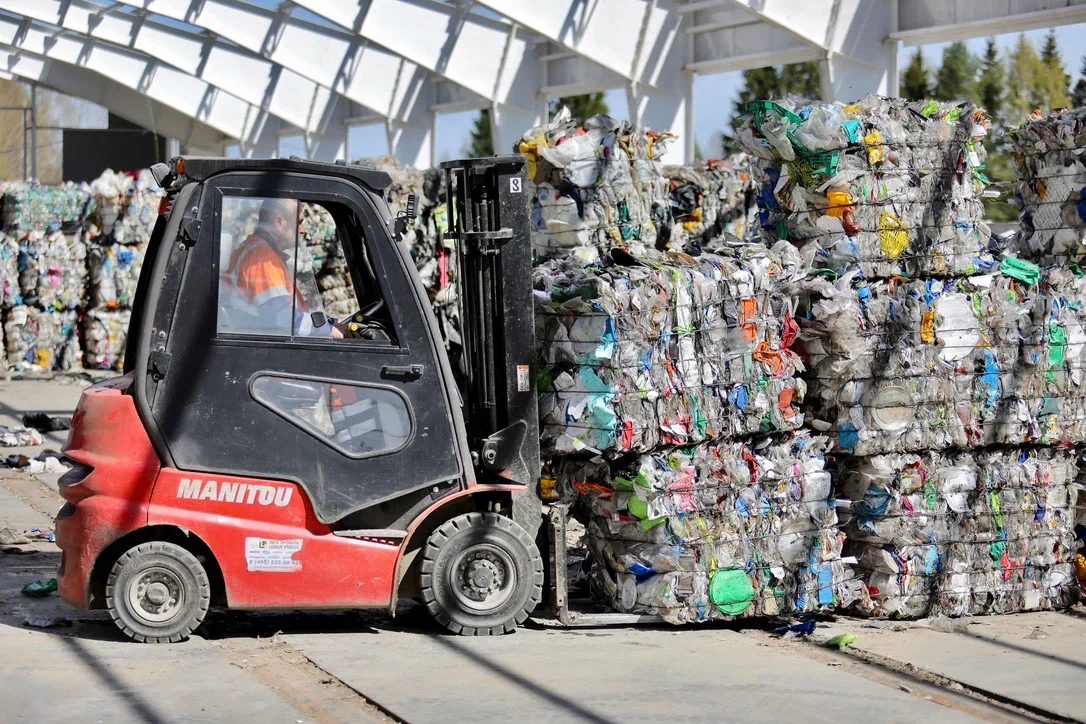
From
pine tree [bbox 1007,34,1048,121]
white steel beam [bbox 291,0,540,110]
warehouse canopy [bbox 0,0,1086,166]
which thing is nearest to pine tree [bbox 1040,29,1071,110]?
pine tree [bbox 1007,34,1048,121]

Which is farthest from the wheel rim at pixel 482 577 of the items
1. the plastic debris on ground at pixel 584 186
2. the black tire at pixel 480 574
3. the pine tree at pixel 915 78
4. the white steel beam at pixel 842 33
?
the pine tree at pixel 915 78

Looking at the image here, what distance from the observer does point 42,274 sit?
721 inches

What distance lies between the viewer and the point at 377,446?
559 centimetres

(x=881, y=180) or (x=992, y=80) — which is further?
(x=992, y=80)

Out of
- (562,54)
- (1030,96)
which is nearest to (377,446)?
(562,54)

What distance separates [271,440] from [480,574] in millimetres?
1036

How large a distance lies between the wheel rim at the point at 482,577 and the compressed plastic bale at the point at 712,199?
24.0 ft

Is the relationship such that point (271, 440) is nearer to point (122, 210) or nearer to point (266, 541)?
point (266, 541)

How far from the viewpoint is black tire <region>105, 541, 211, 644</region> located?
5422 mm

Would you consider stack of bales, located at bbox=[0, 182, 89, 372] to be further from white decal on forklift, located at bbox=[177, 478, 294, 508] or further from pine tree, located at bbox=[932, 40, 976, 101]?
pine tree, located at bbox=[932, 40, 976, 101]

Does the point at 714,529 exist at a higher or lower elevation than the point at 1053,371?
lower

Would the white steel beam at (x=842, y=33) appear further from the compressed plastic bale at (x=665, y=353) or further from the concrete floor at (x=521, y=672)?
the concrete floor at (x=521, y=672)

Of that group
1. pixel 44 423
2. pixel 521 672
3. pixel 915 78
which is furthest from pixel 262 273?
pixel 915 78

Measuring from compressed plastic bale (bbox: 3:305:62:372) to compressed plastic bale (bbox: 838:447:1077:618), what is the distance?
1456cm
